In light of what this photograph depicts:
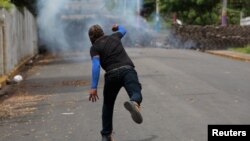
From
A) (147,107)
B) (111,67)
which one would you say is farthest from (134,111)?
(147,107)

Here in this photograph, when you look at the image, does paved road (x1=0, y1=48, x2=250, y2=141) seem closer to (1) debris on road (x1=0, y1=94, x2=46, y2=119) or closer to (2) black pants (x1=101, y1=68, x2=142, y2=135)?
(1) debris on road (x1=0, y1=94, x2=46, y2=119)

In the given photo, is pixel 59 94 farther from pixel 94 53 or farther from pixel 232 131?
pixel 232 131

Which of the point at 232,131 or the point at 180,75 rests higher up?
the point at 232,131

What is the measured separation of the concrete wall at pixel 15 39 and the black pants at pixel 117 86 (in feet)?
34.3

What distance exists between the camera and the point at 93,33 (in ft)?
27.6

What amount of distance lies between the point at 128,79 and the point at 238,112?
3.52 meters

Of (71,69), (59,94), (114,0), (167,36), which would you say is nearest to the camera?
(59,94)

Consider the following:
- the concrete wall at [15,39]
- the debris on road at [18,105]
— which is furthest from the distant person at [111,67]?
the concrete wall at [15,39]

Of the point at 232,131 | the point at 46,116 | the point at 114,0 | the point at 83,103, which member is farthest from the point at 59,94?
the point at 114,0

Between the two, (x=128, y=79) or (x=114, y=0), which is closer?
(x=128, y=79)

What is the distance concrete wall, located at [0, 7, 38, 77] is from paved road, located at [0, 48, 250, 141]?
1.12 metres

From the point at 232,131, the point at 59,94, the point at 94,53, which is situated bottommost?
the point at 59,94

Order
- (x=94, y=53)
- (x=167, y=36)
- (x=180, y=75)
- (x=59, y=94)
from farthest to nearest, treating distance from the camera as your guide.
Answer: (x=167, y=36) → (x=180, y=75) → (x=59, y=94) → (x=94, y=53)

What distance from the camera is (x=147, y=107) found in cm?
1212
